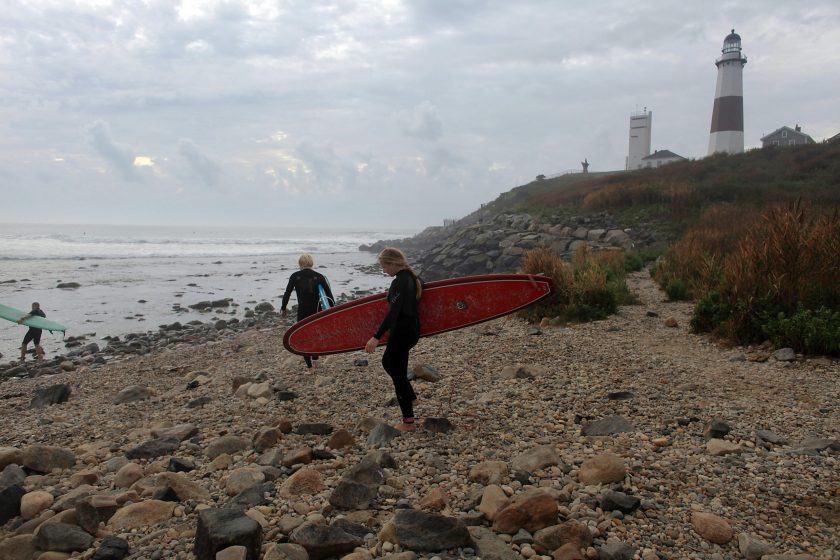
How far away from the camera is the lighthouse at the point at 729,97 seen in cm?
4622

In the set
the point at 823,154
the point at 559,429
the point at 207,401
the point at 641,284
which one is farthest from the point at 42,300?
the point at 823,154

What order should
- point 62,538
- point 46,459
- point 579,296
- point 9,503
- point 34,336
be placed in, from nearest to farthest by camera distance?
point 62,538 → point 9,503 → point 46,459 → point 579,296 → point 34,336

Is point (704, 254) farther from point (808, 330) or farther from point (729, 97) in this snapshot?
point (729, 97)

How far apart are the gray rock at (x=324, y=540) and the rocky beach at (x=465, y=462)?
1 cm

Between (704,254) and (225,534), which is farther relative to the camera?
(704,254)

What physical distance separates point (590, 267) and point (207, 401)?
7499 millimetres

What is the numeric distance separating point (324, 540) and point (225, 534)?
1.83 ft

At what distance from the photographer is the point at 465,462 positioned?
436cm

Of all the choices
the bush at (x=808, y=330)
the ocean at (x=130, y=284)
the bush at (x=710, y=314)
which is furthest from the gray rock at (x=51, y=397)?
the bush at (x=808, y=330)

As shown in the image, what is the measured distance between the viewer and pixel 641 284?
520 inches

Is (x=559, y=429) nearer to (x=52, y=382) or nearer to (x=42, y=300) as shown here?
(x=52, y=382)

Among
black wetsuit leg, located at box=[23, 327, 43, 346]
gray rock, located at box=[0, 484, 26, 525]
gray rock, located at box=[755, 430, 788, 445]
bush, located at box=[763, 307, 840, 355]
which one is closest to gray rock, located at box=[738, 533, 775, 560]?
gray rock, located at box=[755, 430, 788, 445]

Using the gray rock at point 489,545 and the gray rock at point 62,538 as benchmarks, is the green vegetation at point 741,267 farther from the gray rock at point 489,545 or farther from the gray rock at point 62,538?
the gray rock at point 62,538

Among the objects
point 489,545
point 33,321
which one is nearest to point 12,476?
point 489,545
